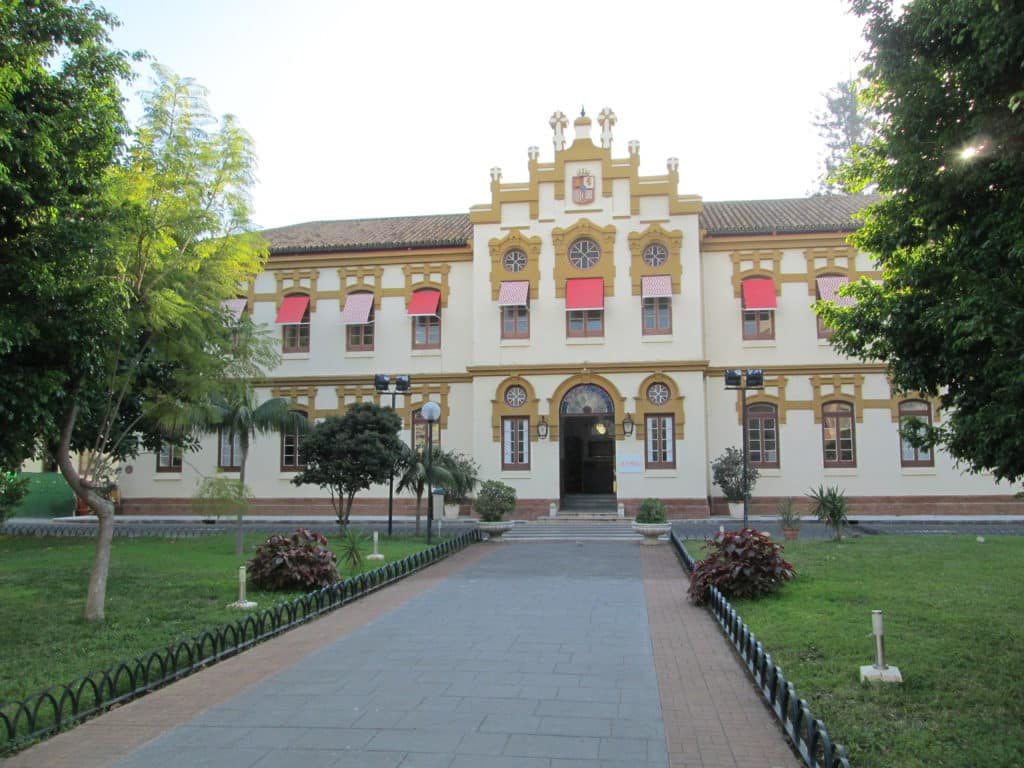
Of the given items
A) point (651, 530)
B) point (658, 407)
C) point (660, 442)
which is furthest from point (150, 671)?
point (658, 407)

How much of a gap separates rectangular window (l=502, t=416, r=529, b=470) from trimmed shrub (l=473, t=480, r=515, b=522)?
523 centimetres

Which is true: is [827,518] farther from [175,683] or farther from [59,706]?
[59,706]

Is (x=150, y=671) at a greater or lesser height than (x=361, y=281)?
lesser

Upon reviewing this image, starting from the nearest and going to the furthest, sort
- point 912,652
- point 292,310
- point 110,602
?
point 912,652 → point 110,602 → point 292,310

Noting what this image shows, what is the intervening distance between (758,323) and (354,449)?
15.0m

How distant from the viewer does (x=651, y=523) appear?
66.9ft

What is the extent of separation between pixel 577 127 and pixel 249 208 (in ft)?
59.5

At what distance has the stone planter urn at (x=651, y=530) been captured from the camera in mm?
20219

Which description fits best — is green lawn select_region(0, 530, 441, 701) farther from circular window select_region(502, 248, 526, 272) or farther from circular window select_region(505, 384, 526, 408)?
circular window select_region(502, 248, 526, 272)

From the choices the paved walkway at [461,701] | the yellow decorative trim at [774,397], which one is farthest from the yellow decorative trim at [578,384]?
the paved walkway at [461,701]

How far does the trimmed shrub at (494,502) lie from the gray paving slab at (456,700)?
9984 mm

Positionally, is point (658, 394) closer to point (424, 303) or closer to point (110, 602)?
point (424, 303)

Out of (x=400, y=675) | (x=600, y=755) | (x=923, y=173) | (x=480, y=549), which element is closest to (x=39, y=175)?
(x=400, y=675)

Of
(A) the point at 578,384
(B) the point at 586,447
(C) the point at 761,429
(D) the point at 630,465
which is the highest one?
(A) the point at 578,384
